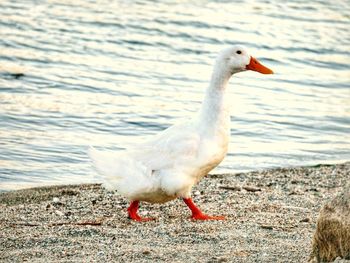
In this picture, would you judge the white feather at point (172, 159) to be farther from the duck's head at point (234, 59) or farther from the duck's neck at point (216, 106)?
the duck's head at point (234, 59)

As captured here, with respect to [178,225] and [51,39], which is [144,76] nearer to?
[51,39]

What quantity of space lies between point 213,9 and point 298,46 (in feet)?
9.03

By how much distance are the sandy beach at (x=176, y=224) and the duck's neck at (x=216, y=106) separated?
0.84m

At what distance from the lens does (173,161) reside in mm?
8602

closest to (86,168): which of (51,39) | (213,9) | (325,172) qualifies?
(325,172)

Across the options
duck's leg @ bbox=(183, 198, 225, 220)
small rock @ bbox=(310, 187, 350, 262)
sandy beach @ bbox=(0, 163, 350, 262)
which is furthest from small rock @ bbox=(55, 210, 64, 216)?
small rock @ bbox=(310, 187, 350, 262)

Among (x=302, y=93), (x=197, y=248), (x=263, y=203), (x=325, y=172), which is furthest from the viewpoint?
(x=302, y=93)

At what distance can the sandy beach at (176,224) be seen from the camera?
22.7 ft

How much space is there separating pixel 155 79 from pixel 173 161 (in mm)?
7654

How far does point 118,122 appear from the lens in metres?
13.8

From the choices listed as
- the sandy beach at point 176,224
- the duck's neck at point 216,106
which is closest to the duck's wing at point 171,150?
the duck's neck at point 216,106

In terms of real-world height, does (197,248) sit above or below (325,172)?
above

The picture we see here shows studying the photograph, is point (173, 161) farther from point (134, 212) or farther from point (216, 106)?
point (216, 106)

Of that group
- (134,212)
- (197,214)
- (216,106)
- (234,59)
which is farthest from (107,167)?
(234,59)
